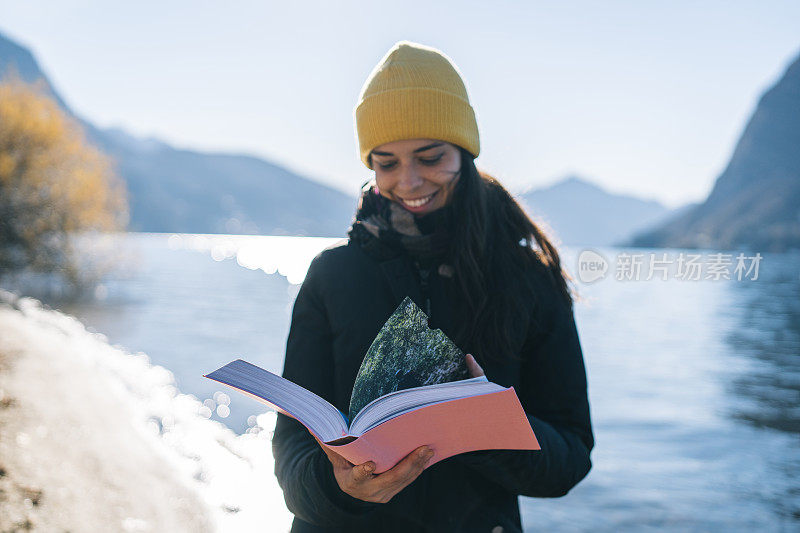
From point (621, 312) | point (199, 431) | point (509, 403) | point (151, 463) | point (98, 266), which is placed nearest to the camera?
point (509, 403)

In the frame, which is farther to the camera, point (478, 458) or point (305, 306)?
point (305, 306)

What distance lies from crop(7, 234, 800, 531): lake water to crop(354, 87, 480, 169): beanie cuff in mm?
639

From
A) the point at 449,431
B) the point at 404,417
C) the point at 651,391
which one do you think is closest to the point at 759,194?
the point at 651,391

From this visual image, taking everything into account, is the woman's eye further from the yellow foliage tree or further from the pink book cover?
the yellow foliage tree

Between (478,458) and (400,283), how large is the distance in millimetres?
513

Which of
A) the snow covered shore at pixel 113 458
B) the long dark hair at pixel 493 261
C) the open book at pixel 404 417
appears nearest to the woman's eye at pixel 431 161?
the long dark hair at pixel 493 261

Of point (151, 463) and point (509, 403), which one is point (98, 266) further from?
point (509, 403)

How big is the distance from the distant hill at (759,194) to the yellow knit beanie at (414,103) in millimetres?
101950

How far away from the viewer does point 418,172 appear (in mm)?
1751

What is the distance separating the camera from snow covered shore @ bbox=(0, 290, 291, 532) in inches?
162

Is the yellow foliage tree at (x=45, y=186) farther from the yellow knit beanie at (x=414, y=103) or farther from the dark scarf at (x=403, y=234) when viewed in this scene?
the dark scarf at (x=403, y=234)

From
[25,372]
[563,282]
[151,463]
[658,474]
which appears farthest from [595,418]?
[563,282]

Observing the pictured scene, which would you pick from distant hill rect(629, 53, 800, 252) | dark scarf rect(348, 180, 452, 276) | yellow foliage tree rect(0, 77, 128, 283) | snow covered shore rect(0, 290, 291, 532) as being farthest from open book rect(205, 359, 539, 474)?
distant hill rect(629, 53, 800, 252)

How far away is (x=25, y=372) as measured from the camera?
24.2 feet
